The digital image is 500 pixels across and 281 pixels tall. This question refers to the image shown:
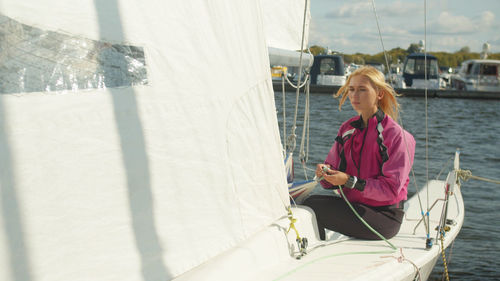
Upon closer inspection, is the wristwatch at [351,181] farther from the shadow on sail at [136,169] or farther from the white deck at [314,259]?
the shadow on sail at [136,169]

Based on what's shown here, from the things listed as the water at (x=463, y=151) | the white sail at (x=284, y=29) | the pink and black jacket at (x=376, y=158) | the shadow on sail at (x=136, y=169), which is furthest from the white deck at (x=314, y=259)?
the white sail at (x=284, y=29)

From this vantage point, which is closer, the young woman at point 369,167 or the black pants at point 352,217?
the young woman at point 369,167

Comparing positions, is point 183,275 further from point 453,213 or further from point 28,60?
point 453,213

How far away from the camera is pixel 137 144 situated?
2293 mm

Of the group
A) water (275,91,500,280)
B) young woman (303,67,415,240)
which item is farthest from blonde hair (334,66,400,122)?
water (275,91,500,280)

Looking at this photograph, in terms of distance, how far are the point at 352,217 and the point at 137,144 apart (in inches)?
58.2

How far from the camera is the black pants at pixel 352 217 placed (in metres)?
3.26

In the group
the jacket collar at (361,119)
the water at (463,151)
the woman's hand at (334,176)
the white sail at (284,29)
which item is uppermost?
the white sail at (284,29)

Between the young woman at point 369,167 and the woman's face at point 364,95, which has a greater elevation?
the woman's face at point 364,95

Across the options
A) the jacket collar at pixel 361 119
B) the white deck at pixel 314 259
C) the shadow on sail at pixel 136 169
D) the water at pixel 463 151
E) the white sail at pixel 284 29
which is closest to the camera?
the shadow on sail at pixel 136 169

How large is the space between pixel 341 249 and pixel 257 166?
74 centimetres

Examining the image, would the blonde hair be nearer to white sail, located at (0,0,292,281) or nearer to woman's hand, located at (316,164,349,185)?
woman's hand, located at (316,164,349,185)

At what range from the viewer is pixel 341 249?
314 cm

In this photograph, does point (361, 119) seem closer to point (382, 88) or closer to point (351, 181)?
point (382, 88)
